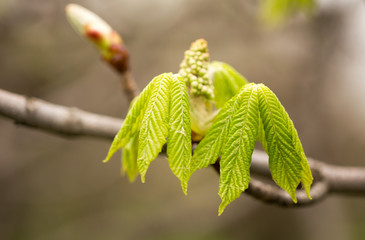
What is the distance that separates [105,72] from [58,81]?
90 centimetres

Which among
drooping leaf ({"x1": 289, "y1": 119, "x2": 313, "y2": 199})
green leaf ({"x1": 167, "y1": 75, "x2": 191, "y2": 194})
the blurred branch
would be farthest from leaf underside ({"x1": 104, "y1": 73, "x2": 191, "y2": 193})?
the blurred branch

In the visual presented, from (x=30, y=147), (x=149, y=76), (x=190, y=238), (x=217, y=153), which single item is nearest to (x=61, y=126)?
(x=217, y=153)

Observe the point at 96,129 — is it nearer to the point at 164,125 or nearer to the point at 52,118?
the point at 52,118

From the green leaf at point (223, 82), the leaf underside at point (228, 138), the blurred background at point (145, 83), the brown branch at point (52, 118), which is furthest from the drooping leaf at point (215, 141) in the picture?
the blurred background at point (145, 83)

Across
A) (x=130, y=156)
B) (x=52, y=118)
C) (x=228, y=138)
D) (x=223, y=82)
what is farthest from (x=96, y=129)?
(x=228, y=138)

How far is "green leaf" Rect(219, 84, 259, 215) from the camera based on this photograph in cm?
80

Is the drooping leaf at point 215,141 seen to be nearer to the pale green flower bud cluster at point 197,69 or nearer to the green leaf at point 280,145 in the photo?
the green leaf at point 280,145

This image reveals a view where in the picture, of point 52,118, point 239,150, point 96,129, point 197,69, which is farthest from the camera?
point 96,129

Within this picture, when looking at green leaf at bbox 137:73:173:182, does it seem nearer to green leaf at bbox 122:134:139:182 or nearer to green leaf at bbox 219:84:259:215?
green leaf at bbox 219:84:259:215

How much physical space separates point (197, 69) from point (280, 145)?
372mm

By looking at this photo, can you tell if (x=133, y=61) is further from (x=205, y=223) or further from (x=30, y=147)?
(x=205, y=223)

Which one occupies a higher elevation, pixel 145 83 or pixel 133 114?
pixel 133 114

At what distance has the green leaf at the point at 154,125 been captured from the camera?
31.8 inches

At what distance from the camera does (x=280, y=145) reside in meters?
0.84
